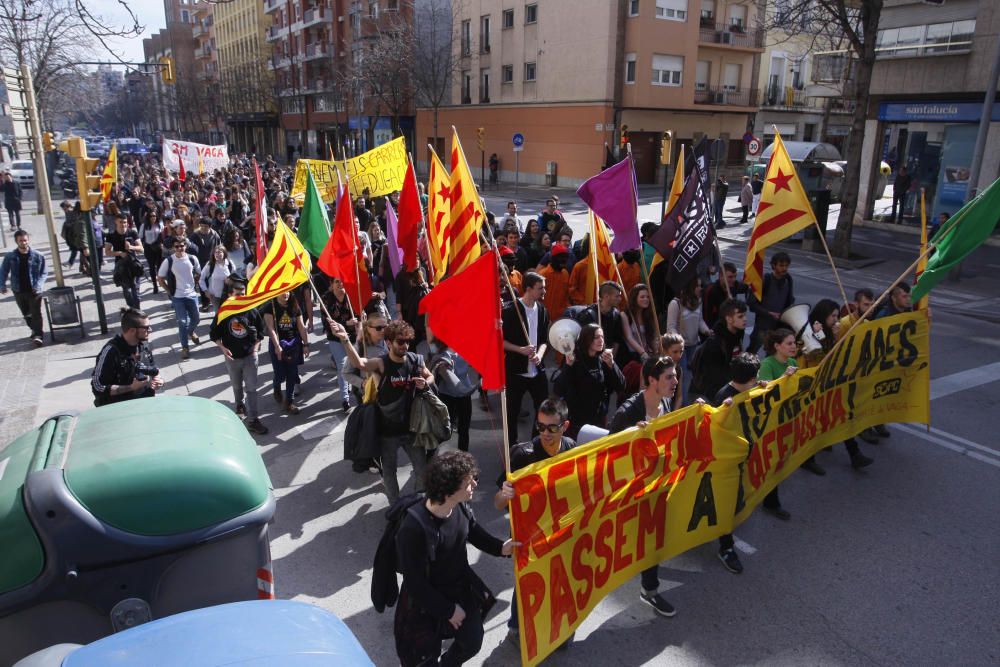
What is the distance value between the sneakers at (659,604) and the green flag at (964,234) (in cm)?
340

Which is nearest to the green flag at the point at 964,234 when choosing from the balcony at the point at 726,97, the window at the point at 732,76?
the balcony at the point at 726,97

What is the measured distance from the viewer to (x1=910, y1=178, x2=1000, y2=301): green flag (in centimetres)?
Answer: 547

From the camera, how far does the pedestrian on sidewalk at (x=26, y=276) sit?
33.2 feet

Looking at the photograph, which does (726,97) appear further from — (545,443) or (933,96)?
(545,443)

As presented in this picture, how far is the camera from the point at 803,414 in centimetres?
548

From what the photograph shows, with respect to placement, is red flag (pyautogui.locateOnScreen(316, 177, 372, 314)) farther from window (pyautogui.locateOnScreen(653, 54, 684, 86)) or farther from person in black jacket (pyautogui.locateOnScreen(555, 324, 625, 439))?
window (pyautogui.locateOnScreen(653, 54, 684, 86))

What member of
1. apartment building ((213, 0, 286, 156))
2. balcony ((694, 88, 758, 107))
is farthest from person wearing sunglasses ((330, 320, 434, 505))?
apartment building ((213, 0, 286, 156))

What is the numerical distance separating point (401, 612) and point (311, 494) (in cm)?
292

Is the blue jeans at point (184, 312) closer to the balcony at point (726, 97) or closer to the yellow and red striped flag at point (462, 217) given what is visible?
the yellow and red striped flag at point (462, 217)

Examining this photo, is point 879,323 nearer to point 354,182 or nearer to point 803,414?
point 803,414

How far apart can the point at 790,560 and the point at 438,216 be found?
15.0ft

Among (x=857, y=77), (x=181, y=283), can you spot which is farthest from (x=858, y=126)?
(x=181, y=283)

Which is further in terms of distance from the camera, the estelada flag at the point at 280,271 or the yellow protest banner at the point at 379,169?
the yellow protest banner at the point at 379,169

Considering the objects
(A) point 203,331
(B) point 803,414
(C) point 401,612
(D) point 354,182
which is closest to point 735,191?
(D) point 354,182
